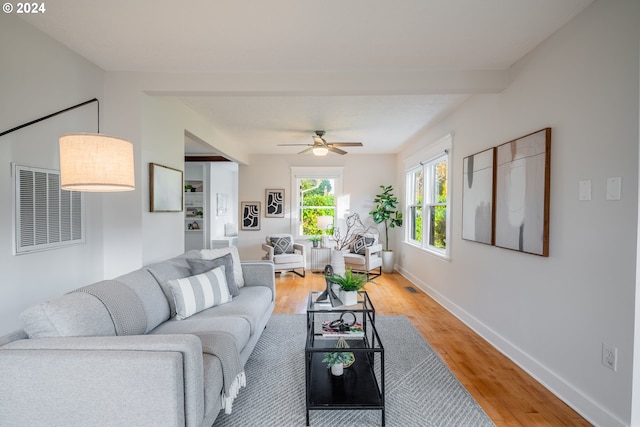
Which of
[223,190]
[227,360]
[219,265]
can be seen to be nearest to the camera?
[227,360]

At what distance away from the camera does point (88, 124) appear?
2.63 meters

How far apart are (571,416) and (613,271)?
36.8 inches

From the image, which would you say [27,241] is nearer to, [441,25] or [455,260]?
[441,25]

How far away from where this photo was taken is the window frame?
256 inches

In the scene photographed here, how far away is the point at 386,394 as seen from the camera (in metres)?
2.06

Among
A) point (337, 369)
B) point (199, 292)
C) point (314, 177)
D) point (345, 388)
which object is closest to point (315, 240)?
point (314, 177)

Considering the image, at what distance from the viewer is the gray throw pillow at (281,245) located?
5.67 meters

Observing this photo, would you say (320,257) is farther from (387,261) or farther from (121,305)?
(121,305)

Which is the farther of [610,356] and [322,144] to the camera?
[322,144]

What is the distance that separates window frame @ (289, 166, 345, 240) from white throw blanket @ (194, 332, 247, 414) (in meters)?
4.73

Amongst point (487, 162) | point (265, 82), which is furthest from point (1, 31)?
point (487, 162)

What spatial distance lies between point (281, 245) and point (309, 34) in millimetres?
4057

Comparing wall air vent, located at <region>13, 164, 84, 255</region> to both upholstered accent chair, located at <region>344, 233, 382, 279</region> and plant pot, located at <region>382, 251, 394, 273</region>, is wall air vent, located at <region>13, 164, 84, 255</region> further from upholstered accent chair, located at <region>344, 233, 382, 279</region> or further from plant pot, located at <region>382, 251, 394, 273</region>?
plant pot, located at <region>382, 251, 394, 273</region>

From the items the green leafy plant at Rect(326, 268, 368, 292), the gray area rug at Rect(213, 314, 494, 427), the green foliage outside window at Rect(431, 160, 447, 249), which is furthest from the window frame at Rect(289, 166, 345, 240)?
the green leafy plant at Rect(326, 268, 368, 292)
